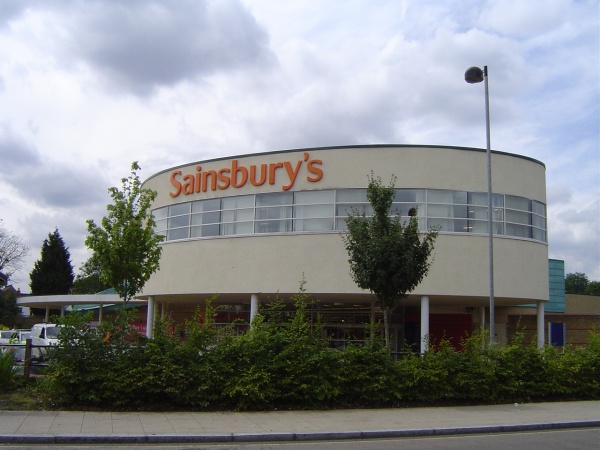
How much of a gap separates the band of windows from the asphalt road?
13111 millimetres

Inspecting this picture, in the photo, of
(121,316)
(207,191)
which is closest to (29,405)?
(121,316)

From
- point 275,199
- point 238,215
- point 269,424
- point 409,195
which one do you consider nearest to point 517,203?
point 409,195

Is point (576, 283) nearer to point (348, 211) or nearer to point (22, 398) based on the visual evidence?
point (348, 211)

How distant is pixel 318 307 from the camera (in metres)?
30.1

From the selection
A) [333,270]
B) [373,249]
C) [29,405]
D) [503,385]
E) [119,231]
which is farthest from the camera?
[333,270]

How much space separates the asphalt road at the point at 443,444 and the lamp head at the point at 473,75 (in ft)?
34.1

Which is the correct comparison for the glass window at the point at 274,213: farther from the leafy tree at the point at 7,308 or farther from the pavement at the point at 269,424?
the leafy tree at the point at 7,308

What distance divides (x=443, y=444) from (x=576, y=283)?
129m

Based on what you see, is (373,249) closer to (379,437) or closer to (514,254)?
(379,437)

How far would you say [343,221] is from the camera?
26109mm

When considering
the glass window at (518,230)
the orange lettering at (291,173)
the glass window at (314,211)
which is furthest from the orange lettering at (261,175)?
the glass window at (518,230)

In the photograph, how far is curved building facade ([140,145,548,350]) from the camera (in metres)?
25.8

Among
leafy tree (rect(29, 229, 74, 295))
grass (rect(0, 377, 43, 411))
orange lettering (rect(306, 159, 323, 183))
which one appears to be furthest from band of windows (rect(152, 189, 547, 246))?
leafy tree (rect(29, 229, 74, 295))

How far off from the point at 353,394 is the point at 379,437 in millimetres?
2823
